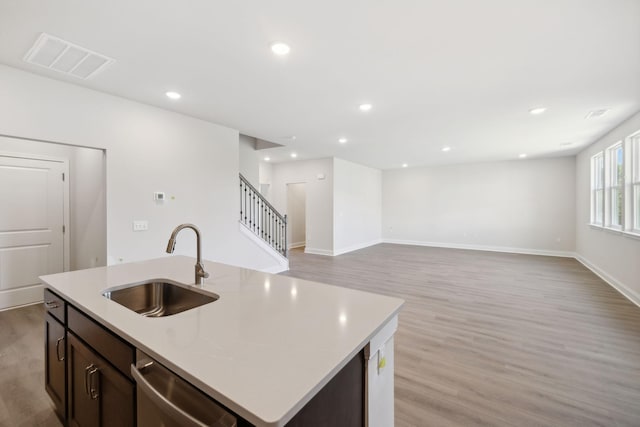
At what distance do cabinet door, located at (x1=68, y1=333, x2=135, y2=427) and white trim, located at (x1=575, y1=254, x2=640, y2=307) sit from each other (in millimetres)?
5780

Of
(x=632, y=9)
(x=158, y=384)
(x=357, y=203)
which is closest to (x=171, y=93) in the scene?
(x=158, y=384)

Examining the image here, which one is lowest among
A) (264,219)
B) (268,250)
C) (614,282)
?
(614,282)

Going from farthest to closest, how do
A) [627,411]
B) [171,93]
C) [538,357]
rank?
[171,93]
[538,357]
[627,411]

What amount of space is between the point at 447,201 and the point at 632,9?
296 inches

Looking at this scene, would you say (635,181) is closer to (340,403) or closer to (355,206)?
(340,403)

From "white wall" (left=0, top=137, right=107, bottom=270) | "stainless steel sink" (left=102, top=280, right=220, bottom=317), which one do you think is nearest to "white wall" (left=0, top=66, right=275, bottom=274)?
"white wall" (left=0, top=137, right=107, bottom=270)

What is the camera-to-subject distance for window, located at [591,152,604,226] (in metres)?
5.61

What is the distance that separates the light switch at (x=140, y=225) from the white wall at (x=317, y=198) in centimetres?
470

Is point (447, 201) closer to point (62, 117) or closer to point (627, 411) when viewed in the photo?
point (627, 411)

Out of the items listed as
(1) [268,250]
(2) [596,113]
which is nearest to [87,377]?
(1) [268,250]

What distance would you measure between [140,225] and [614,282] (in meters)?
7.45

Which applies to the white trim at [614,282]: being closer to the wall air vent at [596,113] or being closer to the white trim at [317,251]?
the wall air vent at [596,113]

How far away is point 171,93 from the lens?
3402mm

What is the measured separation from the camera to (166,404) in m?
0.79
